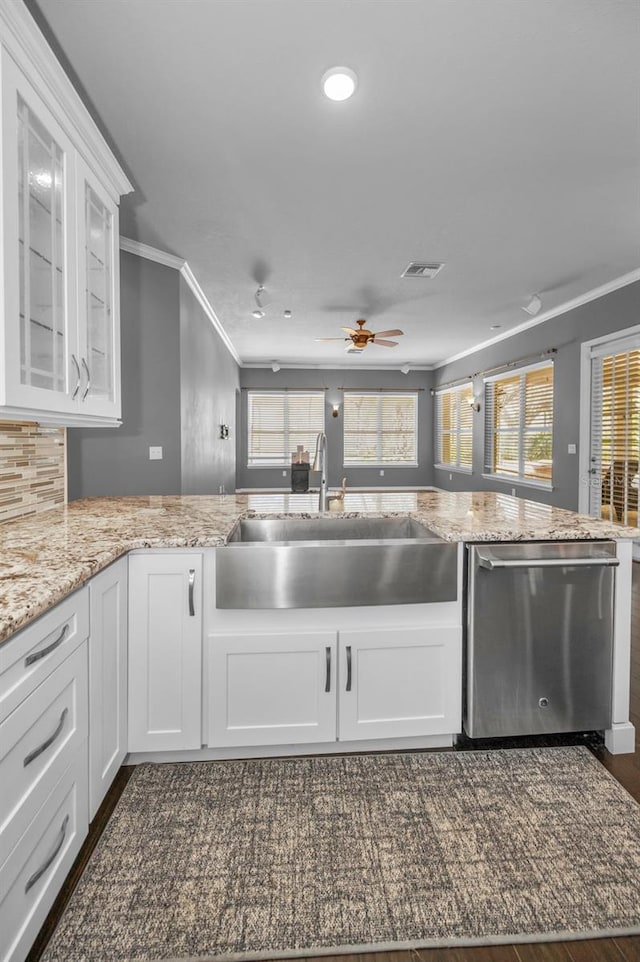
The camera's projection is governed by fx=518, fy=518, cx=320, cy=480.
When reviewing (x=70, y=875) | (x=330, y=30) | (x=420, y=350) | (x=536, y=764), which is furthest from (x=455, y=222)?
(x=420, y=350)

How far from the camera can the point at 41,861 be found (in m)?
1.14

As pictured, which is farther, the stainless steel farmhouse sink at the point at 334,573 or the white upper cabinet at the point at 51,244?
the stainless steel farmhouse sink at the point at 334,573

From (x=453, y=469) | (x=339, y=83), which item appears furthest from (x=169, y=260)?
(x=453, y=469)

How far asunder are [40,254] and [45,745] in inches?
55.3

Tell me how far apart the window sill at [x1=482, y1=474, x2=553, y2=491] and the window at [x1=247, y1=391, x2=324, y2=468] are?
3.53 m

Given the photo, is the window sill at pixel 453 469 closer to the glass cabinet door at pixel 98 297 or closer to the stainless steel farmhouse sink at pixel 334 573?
the stainless steel farmhouse sink at pixel 334 573

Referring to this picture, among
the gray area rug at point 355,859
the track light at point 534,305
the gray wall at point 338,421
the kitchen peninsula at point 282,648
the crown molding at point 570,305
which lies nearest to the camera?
the gray area rug at point 355,859

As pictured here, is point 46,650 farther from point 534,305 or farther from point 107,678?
point 534,305

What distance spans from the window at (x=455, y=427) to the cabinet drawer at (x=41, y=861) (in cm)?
803

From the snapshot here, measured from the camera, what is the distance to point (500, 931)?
1.26 meters

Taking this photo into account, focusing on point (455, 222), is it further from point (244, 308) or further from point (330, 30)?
point (244, 308)

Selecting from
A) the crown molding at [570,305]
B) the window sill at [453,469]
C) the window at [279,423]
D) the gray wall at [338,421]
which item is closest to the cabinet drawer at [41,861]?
the crown molding at [570,305]

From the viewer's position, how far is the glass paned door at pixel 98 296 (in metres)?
2.02

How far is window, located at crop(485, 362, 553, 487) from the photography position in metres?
6.34
